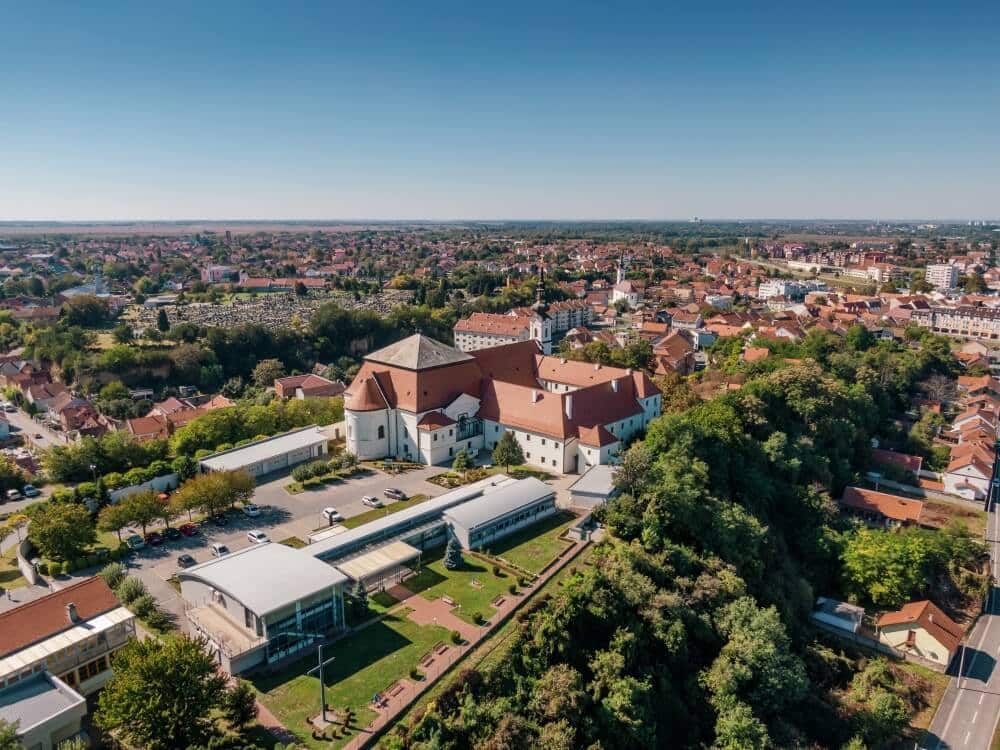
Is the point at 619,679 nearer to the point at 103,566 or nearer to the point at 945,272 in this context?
the point at 103,566

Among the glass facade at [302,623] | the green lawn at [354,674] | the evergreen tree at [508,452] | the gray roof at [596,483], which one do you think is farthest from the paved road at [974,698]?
the glass facade at [302,623]

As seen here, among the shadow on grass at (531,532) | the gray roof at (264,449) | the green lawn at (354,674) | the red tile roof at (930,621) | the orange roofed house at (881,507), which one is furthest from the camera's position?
the orange roofed house at (881,507)

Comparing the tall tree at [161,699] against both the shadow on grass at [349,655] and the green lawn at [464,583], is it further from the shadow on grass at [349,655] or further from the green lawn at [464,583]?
the green lawn at [464,583]

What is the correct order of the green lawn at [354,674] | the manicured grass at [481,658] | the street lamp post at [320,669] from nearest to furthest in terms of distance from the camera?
the street lamp post at [320,669] < the green lawn at [354,674] < the manicured grass at [481,658]

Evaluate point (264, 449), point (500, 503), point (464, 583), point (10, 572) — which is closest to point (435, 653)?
point (464, 583)

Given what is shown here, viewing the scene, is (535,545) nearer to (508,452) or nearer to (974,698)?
(508,452)

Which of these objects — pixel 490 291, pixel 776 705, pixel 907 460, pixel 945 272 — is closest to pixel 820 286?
pixel 945 272

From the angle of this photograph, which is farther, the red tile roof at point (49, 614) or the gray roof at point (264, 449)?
the gray roof at point (264, 449)
